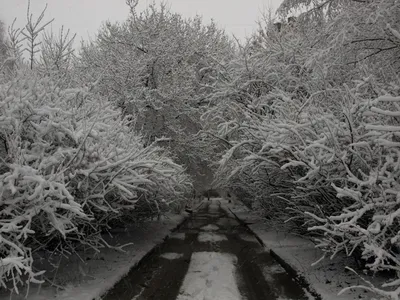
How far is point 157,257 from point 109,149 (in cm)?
484

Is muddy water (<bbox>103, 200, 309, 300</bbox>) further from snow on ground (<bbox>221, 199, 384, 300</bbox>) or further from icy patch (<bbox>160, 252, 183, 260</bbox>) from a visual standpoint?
snow on ground (<bbox>221, 199, 384, 300</bbox>)

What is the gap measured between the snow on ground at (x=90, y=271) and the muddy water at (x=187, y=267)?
0.83ft

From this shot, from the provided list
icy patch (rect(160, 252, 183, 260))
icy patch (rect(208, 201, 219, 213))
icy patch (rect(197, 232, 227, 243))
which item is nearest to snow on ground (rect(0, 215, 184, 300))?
icy patch (rect(160, 252, 183, 260))

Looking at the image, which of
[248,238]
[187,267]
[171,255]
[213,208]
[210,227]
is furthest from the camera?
[213,208]

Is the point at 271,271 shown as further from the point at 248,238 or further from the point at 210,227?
the point at 210,227

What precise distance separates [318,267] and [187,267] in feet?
10.4

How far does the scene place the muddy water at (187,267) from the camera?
25.1ft

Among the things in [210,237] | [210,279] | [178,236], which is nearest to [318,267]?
[210,279]

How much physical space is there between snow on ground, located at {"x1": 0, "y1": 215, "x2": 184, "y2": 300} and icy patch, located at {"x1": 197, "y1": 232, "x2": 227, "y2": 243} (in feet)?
6.18

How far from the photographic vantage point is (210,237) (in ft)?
50.6

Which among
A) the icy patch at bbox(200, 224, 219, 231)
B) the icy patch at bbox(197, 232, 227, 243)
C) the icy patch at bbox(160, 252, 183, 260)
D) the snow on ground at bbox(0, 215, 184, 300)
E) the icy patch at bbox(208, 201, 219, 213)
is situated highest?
the snow on ground at bbox(0, 215, 184, 300)

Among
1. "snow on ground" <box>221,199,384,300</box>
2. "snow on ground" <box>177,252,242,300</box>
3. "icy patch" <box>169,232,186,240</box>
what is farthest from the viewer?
"icy patch" <box>169,232,186,240</box>

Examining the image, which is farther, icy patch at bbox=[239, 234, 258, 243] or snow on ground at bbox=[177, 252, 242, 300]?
icy patch at bbox=[239, 234, 258, 243]

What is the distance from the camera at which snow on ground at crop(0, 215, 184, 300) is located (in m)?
6.93
